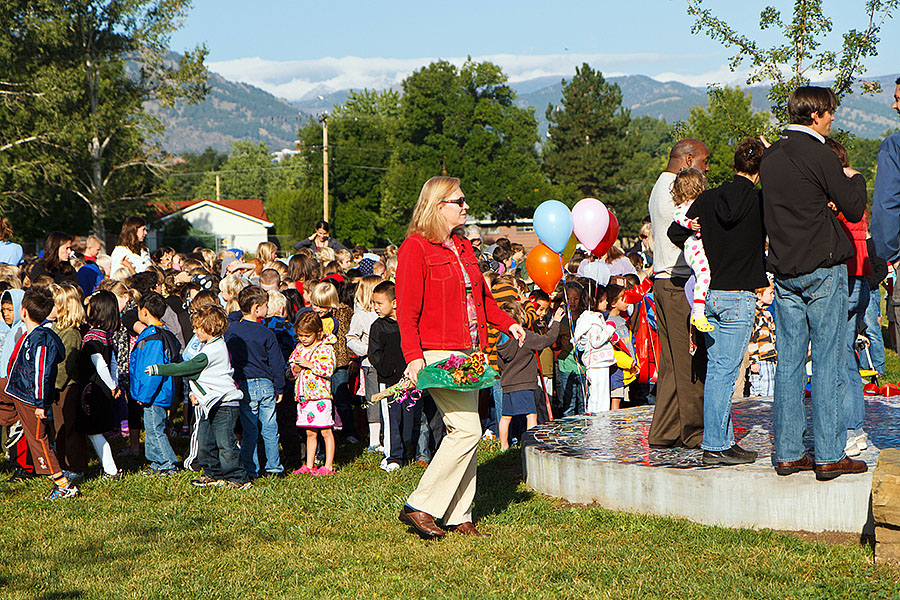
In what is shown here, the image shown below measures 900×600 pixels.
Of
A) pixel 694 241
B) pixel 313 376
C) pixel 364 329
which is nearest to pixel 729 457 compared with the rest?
pixel 694 241

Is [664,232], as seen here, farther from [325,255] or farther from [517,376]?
[325,255]

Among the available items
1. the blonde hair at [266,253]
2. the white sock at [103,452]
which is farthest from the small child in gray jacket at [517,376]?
the blonde hair at [266,253]

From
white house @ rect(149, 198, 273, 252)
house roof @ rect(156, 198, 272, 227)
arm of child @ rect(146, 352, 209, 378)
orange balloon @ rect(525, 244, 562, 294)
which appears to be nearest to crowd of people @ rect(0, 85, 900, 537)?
arm of child @ rect(146, 352, 209, 378)

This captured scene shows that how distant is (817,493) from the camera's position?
5.65 m

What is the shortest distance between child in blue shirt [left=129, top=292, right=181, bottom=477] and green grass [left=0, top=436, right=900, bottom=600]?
0.99 metres

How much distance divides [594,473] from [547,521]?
54 cm

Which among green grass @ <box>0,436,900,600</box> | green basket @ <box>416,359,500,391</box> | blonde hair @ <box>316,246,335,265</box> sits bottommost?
green grass @ <box>0,436,900,600</box>

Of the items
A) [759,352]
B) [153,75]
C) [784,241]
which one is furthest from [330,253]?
[153,75]

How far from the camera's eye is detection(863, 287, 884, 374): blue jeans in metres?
11.2

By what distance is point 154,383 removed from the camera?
27.1 feet

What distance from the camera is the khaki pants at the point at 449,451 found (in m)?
5.73

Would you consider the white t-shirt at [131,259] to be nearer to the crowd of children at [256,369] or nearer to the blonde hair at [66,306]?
the crowd of children at [256,369]

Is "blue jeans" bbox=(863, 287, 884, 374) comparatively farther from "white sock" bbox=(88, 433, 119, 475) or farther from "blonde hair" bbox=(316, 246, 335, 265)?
"white sock" bbox=(88, 433, 119, 475)

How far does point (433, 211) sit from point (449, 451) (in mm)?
1477
